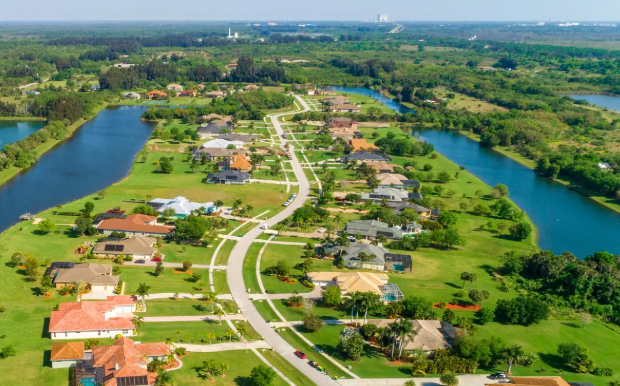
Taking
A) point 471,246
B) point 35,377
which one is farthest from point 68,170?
point 471,246

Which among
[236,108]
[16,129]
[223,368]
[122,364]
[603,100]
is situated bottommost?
[223,368]

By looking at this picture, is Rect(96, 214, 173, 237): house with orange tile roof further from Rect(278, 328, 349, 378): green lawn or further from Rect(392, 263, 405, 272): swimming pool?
Rect(392, 263, 405, 272): swimming pool

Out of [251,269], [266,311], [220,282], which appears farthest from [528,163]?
[266,311]

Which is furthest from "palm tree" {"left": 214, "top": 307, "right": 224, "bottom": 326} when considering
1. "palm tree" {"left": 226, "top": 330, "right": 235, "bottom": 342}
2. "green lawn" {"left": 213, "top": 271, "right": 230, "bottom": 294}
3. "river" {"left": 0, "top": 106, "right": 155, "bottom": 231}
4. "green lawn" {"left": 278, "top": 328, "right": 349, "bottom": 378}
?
"river" {"left": 0, "top": 106, "right": 155, "bottom": 231}

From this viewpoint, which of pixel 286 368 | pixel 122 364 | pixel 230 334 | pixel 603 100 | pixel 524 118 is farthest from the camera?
pixel 603 100

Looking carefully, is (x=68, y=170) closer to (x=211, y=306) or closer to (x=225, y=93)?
(x=211, y=306)

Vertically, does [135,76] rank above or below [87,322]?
above

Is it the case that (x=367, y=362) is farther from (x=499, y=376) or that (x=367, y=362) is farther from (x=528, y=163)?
(x=528, y=163)
